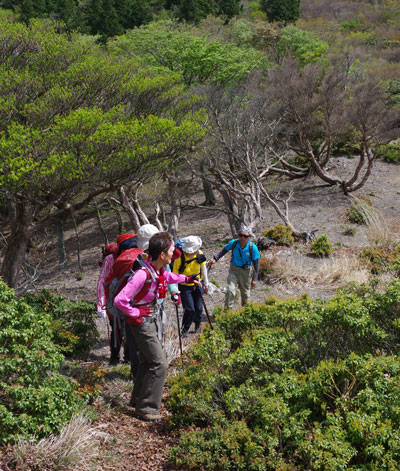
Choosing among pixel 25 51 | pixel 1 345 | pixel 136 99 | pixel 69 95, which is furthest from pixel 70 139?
pixel 1 345

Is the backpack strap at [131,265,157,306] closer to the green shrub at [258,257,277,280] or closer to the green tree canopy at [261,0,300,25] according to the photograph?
the green shrub at [258,257,277,280]

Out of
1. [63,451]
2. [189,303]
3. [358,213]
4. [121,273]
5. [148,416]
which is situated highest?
[121,273]

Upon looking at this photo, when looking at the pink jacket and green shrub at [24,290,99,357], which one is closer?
the pink jacket

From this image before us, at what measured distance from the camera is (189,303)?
690 centimetres

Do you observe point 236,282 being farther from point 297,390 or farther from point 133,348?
point 297,390

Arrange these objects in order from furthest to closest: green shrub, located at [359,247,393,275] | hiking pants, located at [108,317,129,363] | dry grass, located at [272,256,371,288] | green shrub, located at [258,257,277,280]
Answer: green shrub, located at [258,257,277,280], green shrub, located at [359,247,393,275], dry grass, located at [272,256,371,288], hiking pants, located at [108,317,129,363]

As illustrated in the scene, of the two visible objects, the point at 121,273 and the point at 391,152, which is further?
the point at 391,152

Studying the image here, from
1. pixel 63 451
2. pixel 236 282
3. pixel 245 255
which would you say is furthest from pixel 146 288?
pixel 236 282

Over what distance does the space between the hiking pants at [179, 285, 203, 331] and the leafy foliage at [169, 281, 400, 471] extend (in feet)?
5.46

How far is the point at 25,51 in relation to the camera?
8141mm

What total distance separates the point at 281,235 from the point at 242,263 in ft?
23.5

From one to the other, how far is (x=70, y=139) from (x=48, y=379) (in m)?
4.09

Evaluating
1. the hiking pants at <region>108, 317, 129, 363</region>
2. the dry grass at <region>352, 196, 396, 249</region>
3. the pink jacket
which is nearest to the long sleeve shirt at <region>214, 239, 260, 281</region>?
the hiking pants at <region>108, 317, 129, 363</region>

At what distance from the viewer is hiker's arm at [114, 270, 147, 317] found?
419 cm
